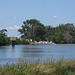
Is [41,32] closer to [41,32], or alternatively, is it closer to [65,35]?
[41,32]

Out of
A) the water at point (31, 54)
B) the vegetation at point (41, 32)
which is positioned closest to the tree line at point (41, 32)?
the vegetation at point (41, 32)

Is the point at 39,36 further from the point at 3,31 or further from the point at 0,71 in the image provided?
the point at 0,71

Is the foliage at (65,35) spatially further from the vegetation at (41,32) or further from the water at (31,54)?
the water at (31,54)

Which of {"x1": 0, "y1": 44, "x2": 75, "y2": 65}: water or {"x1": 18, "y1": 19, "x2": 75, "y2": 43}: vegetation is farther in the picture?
{"x1": 18, "y1": 19, "x2": 75, "y2": 43}: vegetation

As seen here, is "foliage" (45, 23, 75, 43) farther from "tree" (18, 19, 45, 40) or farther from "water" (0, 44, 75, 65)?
"water" (0, 44, 75, 65)

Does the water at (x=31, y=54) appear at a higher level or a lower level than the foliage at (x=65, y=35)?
lower

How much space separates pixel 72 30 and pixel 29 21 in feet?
75.7

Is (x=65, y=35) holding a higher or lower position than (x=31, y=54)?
higher

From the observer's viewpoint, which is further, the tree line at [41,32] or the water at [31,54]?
the tree line at [41,32]

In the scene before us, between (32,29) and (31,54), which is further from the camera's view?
(32,29)

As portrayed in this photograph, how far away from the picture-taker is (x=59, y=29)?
149 meters

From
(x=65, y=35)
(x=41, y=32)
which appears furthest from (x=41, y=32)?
(x=65, y=35)

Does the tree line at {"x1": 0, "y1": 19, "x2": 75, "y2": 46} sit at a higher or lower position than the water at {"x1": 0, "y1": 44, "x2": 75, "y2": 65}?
higher

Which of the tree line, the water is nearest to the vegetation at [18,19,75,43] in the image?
the tree line
